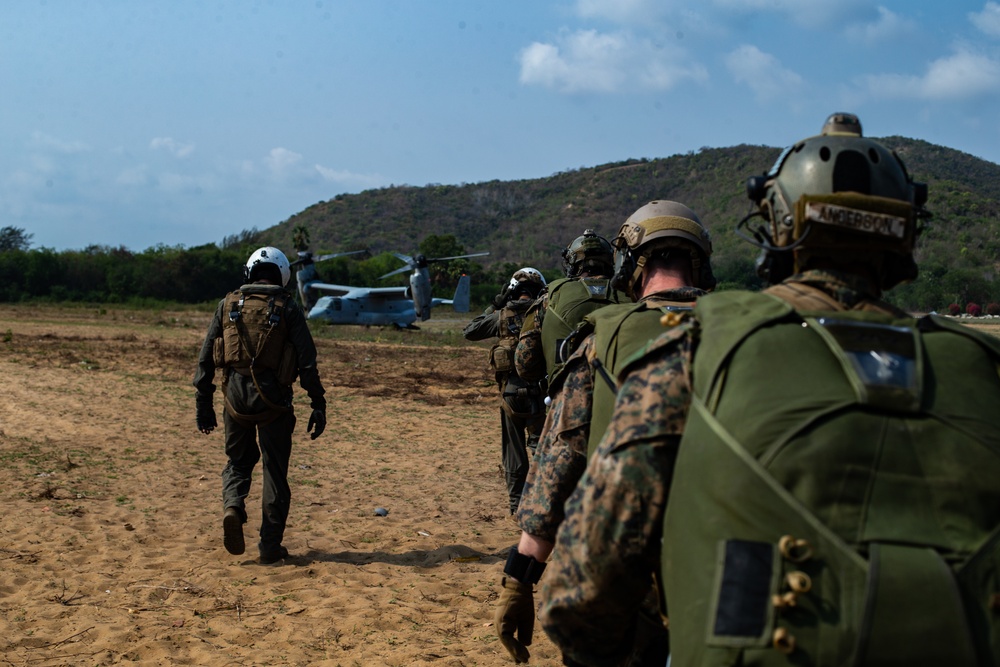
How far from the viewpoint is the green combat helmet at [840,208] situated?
204 centimetres

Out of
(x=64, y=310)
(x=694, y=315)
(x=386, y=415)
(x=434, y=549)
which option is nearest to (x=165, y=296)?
(x=64, y=310)

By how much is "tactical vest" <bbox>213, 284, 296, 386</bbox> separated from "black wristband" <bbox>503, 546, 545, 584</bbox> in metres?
3.74

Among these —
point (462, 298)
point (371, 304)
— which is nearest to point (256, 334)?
point (371, 304)

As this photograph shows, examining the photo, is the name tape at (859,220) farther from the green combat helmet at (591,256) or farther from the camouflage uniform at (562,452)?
the green combat helmet at (591,256)

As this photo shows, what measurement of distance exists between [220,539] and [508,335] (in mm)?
2703

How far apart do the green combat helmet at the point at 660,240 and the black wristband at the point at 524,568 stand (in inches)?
45.8

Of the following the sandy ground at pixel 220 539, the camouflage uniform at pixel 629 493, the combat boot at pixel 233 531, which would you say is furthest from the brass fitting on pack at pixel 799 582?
the combat boot at pixel 233 531

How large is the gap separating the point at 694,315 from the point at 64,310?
43529mm

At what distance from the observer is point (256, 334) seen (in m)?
6.45

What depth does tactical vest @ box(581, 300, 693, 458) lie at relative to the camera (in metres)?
2.71

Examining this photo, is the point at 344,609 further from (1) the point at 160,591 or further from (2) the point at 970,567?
(2) the point at 970,567

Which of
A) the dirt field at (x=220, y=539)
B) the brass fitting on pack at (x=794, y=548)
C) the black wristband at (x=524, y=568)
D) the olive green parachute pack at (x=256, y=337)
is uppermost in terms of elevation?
the olive green parachute pack at (x=256, y=337)

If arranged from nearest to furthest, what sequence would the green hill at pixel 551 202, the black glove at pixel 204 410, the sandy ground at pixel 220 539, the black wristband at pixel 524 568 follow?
the black wristband at pixel 524 568
the sandy ground at pixel 220 539
the black glove at pixel 204 410
the green hill at pixel 551 202

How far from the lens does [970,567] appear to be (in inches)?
63.0
